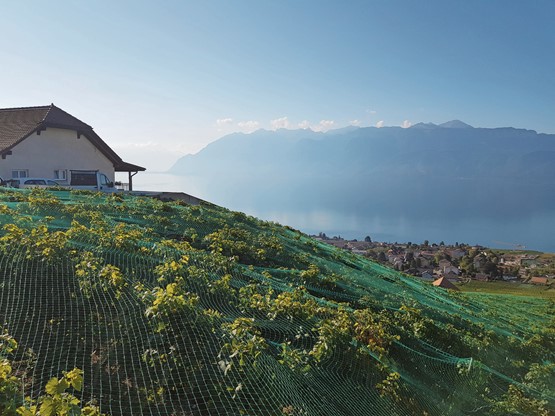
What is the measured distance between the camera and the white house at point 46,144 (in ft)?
77.2

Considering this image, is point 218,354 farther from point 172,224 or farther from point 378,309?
point 172,224

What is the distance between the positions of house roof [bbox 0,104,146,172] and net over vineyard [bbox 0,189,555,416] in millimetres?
18559

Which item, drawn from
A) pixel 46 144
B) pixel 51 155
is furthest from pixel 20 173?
pixel 46 144

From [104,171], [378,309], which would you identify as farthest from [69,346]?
[104,171]

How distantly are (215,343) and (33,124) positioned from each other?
25.4 meters

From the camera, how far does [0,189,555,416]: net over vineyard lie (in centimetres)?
383

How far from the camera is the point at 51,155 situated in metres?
25.4

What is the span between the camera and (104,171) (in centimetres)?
2945

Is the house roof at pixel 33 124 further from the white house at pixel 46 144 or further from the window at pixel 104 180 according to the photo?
the window at pixel 104 180

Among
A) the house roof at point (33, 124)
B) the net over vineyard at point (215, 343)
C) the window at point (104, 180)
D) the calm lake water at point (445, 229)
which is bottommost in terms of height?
the calm lake water at point (445, 229)

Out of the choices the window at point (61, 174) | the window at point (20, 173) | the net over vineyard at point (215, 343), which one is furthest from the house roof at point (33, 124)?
the net over vineyard at point (215, 343)

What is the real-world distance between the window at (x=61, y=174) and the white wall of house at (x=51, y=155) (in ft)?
0.46

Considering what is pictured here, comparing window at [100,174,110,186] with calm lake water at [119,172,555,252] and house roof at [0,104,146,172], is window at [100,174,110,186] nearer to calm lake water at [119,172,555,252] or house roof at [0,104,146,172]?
house roof at [0,104,146,172]

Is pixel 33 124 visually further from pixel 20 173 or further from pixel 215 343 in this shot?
pixel 215 343
